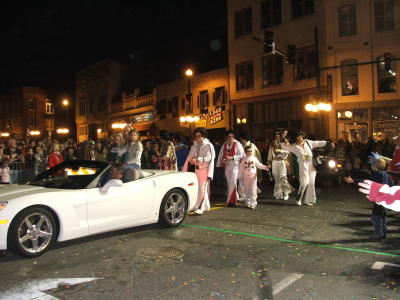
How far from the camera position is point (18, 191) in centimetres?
586

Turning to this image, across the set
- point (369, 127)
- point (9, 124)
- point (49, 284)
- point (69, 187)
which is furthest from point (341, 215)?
point (9, 124)

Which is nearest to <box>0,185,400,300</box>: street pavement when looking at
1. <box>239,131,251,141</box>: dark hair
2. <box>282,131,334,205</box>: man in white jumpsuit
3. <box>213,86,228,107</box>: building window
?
<box>282,131,334,205</box>: man in white jumpsuit

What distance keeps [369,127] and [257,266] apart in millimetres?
18707

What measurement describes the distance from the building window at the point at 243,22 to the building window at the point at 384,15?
7.96m

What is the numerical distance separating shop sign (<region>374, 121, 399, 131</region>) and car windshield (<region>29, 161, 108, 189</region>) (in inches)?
722

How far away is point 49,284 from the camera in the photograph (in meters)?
4.52

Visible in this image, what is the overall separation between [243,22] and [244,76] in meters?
3.71

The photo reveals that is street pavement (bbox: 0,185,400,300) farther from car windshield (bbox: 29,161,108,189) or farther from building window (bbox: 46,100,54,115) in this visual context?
building window (bbox: 46,100,54,115)

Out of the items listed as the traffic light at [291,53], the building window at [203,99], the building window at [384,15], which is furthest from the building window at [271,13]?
the traffic light at [291,53]

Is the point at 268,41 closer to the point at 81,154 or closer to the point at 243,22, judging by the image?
the point at 81,154

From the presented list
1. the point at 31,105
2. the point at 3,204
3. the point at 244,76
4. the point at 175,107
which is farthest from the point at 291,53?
the point at 31,105

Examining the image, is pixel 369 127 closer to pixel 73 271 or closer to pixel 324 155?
pixel 324 155

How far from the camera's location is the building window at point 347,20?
2234 cm

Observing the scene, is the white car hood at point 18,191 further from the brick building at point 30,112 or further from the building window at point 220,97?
the brick building at point 30,112
